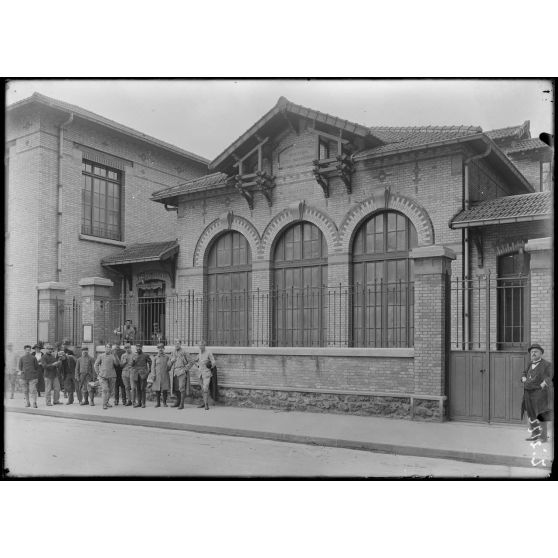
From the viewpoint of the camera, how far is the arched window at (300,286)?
14.8 metres

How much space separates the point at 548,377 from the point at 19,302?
14.0 meters

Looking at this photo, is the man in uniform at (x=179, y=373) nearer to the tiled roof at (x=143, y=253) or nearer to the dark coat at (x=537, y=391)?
the tiled roof at (x=143, y=253)

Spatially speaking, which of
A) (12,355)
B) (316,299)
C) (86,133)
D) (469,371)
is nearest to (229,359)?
(316,299)

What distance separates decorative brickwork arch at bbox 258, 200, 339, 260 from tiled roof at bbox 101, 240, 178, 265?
10.8 feet

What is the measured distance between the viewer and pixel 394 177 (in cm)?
1410

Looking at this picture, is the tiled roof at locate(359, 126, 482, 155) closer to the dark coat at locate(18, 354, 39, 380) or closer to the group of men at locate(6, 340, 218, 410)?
the group of men at locate(6, 340, 218, 410)

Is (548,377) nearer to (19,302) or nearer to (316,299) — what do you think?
(316,299)

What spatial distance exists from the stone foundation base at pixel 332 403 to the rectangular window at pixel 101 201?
24.5 feet

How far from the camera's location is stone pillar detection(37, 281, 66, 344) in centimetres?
1627

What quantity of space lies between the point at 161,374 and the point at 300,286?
4.20 meters

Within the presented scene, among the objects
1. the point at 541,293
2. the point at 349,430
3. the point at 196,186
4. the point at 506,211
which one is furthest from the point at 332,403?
the point at 196,186

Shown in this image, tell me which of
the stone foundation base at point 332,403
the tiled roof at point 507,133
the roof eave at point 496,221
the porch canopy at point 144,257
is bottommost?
the stone foundation base at point 332,403

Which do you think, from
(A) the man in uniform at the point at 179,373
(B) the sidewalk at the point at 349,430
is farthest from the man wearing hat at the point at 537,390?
(A) the man in uniform at the point at 179,373

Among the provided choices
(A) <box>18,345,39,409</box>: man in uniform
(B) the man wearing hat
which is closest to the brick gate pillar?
(B) the man wearing hat
